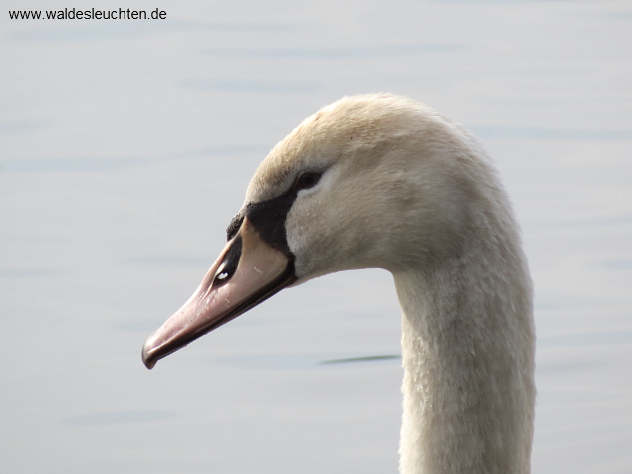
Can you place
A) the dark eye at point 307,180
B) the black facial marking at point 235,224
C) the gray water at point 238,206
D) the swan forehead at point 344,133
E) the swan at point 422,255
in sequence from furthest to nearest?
the gray water at point 238,206 < the black facial marking at point 235,224 < the dark eye at point 307,180 < the swan forehead at point 344,133 < the swan at point 422,255

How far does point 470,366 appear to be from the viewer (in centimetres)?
479

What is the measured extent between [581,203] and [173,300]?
7.93ft

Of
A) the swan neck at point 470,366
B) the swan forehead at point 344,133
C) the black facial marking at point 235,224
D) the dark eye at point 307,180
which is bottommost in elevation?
the swan neck at point 470,366

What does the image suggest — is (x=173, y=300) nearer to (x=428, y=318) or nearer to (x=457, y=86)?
(x=457, y=86)

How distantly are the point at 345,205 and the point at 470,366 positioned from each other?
0.59 meters

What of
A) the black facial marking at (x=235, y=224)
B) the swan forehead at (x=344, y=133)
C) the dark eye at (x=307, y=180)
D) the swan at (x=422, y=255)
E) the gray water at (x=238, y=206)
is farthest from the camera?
the gray water at (x=238, y=206)

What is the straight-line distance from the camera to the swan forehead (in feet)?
15.8

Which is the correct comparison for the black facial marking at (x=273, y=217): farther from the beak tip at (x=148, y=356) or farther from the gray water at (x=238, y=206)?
the gray water at (x=238, y=206)

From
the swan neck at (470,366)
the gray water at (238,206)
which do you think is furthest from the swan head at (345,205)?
the gray water at (238,206)

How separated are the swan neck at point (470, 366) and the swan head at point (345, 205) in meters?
0.11

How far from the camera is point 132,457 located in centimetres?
764

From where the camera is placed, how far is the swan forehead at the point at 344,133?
15.8 feet

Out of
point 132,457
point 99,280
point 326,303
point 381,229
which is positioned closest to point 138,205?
point 99,280

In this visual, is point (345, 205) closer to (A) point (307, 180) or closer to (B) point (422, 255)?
(A) point (307, 180)
